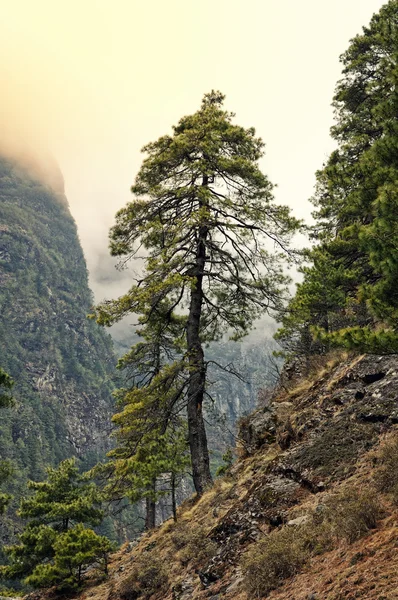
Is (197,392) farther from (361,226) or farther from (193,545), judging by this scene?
(361,226)

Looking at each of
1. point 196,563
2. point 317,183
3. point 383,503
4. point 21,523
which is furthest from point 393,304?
point 21,523

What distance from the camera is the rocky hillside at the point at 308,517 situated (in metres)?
4.24

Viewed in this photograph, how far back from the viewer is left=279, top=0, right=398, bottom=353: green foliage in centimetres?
506

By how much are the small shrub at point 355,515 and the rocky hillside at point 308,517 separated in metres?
0.01

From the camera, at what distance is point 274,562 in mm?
Answer: 4797

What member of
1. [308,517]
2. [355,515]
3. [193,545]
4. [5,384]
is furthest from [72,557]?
[355,515]

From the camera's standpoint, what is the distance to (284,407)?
458 inches

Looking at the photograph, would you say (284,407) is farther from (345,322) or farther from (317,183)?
(317,183)

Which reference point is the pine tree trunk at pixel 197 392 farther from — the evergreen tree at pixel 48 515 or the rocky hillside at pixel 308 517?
the evergreen tree at pixel 48 515

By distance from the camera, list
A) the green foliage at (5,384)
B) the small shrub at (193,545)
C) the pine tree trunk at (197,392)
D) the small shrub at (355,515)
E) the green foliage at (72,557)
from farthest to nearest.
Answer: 1. the green foliage at (5,384)
2. the pine tree trunk at (197,392)
3. the green foliage at (72,557)
4. the small shrub at (193,545)
5. the small shrub at (355,515)

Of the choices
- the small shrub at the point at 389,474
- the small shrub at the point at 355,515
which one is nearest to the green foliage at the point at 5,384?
the small shrub at the point at 355,515

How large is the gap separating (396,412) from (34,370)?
21409 cm

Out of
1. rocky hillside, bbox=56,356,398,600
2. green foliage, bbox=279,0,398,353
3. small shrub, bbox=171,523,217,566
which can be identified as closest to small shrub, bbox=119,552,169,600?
rocky hillside, bbox=56,356,398,600

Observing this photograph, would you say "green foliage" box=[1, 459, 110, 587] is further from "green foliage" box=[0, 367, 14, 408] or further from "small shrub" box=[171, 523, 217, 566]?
"small shrub" box=[171, 523, 217, 566]
